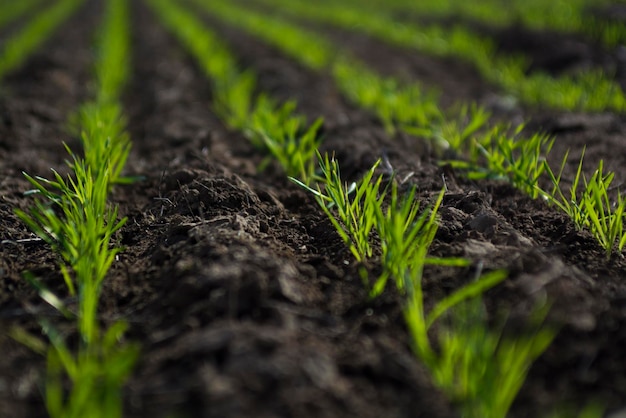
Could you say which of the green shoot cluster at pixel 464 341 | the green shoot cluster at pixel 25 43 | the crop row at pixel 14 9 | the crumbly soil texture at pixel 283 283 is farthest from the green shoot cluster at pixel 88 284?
the crop row at pixel 14 9

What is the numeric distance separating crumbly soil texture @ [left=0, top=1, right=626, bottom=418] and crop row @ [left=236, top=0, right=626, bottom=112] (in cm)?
38

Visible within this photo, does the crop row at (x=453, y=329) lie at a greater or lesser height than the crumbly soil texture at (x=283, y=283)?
greater

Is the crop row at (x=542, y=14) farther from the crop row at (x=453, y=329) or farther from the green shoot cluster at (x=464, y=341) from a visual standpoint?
the green shoot cluster at (x=464, y=341)

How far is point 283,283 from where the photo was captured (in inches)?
62.9

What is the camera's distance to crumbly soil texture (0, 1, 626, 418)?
128 cm

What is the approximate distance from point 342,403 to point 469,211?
3.67 feet

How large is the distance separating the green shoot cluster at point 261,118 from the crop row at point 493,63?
172 centimetres

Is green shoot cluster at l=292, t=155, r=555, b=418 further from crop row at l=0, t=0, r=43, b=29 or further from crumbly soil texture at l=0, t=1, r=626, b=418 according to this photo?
crop row at l=0, t=0, r=43, b=29

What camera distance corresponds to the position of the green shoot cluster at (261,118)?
2572mm

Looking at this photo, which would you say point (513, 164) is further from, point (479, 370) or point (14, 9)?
point (14, 9)

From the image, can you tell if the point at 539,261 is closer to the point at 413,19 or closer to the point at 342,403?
the point at 342,403

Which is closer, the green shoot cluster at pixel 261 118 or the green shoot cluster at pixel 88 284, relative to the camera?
the green shoot cluster at pixel 88 284

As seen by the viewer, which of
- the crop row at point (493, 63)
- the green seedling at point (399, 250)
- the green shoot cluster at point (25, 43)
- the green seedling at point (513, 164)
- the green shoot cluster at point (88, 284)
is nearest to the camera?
the green shoot cluster at point (88, 284)

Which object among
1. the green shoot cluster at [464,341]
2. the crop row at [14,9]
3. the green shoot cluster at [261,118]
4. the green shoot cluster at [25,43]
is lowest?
the crop row at [14,9]
